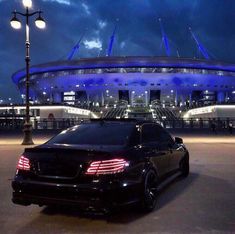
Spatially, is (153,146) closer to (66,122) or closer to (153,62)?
(66,122)

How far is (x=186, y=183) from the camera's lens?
870 cm

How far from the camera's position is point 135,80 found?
12338cm

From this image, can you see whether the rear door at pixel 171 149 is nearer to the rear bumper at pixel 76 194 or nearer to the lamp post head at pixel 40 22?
the rear bumper at pixel 76 194

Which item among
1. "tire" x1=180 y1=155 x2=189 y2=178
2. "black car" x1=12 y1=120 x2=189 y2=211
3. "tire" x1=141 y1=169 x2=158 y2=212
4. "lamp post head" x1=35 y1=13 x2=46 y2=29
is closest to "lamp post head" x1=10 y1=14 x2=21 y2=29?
"lamp post head" x1=35 y1=13 x2=46 y2=29

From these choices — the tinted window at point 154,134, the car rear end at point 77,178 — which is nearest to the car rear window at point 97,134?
the tinted window at point 154,134

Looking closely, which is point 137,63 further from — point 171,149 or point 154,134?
point 154,134

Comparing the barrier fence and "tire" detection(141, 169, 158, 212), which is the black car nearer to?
"tire" detection(141, 169, 158, 212)

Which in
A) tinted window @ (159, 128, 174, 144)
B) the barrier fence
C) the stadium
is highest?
the stadium

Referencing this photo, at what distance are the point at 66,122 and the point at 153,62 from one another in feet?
258

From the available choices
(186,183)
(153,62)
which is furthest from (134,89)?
(186,183)

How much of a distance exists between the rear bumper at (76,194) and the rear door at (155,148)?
1.12 metres

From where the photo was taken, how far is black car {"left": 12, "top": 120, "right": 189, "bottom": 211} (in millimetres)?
5273

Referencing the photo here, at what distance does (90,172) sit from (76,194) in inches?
13.9

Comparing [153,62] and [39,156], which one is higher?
[153,62]
